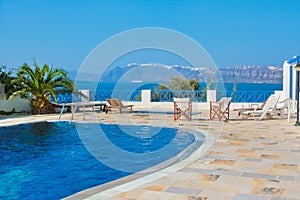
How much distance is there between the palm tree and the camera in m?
12.2

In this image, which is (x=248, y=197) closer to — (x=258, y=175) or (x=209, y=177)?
(x=209, y=177)

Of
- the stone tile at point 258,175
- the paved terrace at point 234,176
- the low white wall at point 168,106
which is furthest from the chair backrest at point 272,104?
the stone tile at point 258,175

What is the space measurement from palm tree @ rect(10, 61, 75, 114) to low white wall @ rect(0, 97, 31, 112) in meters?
0.22

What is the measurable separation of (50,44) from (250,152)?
78.4 feet

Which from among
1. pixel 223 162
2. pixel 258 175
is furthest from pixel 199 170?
pixel 258 175

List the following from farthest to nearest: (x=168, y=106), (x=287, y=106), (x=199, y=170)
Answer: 1. (x=168, y=106)
2. (x=287, y=106)
3. (x=199, y=170)

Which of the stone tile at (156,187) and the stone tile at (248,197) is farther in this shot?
the stone tile at (156,187)

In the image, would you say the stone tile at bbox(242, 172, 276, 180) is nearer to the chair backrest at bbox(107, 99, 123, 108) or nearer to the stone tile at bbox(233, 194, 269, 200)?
the stone tile at bbox(233, 194, 269, 200)

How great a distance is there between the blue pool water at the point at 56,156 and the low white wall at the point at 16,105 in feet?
10.2

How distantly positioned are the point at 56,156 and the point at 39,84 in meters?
7.05

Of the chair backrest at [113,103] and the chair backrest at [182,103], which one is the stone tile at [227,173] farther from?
the chair backrest at [113,103]

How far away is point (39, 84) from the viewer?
1231 cm

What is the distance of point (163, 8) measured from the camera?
21.8 m

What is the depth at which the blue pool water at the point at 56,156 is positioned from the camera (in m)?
4.14
